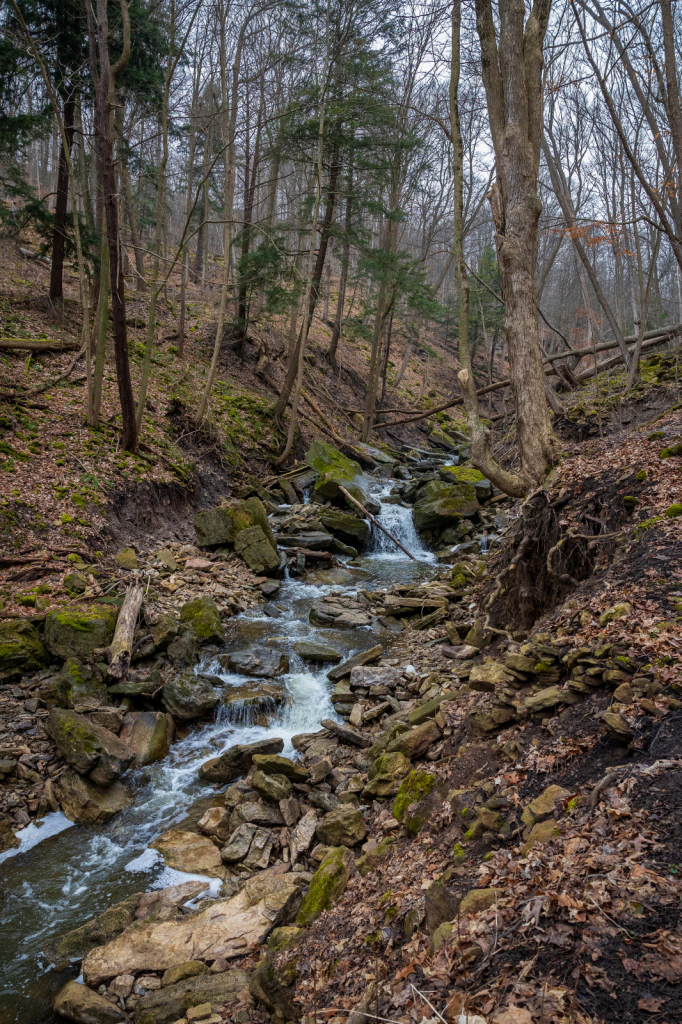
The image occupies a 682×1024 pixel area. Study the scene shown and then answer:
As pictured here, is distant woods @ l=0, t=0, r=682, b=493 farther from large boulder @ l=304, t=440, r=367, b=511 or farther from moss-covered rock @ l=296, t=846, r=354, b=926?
moss-covered rock @ l=296, t=846, r=354, b=926

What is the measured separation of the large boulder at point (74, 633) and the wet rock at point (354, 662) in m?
3.04

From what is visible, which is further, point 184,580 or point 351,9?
point 351,9

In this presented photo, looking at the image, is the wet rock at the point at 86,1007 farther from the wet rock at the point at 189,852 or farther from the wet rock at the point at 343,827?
the wet rock at the point at 343,827

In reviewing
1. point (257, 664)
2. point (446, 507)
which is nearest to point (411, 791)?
point (257, 664)

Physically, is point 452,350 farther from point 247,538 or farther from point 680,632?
point 680,632

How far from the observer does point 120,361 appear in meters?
10.5

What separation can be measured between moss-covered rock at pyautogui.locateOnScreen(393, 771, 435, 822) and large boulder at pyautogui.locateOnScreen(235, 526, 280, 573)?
6.92 m

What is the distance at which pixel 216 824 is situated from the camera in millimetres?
5254

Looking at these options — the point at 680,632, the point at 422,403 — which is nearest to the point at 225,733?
the point at 680,632

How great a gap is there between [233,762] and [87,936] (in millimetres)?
2112

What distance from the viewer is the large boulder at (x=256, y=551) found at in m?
11.0

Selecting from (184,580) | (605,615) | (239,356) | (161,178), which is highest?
(161,178)

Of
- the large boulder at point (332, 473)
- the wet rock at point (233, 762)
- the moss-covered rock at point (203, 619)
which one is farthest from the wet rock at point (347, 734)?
the large boulder at point (332, 473)

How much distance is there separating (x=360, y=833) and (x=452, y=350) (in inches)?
1422
